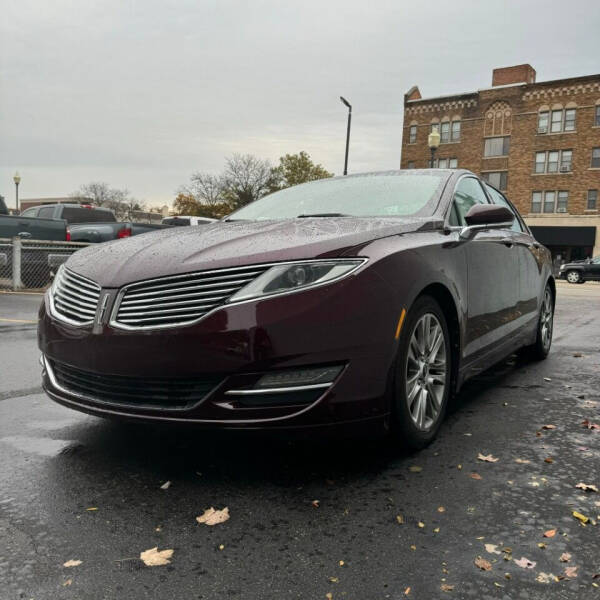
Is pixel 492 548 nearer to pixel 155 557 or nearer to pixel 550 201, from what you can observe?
pixel 155 557

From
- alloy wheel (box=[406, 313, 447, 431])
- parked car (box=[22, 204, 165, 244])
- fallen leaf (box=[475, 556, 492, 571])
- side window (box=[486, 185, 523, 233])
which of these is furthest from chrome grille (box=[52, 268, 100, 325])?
parked car (box=[22, 204, 165, 244])

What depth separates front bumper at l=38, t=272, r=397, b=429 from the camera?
2.74 metres

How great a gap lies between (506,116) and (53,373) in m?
45.8

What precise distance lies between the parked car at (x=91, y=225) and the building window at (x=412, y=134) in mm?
33444

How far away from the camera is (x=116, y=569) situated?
219 centimetres

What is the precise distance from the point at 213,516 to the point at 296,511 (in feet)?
1.11

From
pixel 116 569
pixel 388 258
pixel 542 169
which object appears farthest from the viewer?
pixel 542 169

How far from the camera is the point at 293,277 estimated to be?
2.83 meters

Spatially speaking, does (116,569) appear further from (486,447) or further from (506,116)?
(506,116)

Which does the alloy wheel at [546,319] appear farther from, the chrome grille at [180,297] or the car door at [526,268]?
the chrome grille at [180,297]

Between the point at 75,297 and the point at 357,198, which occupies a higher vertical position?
the point at 357,198

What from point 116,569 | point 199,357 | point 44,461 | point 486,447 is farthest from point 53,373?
point 486,447

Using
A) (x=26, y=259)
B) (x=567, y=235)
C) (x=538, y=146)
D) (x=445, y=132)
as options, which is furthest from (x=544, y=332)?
(x=445, y=132)

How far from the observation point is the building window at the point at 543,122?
1692 inches
